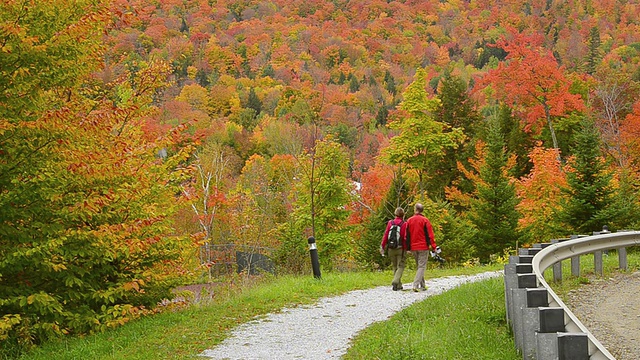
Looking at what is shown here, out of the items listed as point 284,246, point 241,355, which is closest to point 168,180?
point 241,355

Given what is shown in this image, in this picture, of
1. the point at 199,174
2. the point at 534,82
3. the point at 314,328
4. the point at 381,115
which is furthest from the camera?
the point at 381,115

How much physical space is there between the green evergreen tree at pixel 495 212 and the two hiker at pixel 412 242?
46.5ft

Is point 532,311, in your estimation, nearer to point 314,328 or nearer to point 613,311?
point 613,311

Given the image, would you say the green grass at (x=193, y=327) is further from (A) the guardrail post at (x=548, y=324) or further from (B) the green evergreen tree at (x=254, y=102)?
(B) the green evergreen tree at (x=254, y=102)

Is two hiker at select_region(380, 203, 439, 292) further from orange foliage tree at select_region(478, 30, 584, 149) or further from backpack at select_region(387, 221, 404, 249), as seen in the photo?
orange foliage tree at select_region(478, 30, 584, 149)

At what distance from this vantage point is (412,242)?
45.8ft

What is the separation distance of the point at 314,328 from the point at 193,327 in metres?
1.86

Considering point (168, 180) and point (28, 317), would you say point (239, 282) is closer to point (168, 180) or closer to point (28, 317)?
point (168, 180)

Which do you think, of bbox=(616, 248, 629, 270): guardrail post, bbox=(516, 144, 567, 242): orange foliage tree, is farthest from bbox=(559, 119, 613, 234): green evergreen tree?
bbox=(616, 248, 629, 270): guardrail post

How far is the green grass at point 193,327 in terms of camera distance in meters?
8.38

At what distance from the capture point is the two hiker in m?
13.8

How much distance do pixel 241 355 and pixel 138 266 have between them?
4.81 meters

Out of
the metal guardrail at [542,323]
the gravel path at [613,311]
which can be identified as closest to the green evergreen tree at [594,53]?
the gravel path at [613,311]

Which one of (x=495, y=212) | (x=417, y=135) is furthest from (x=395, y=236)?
(x=417, y=135)
